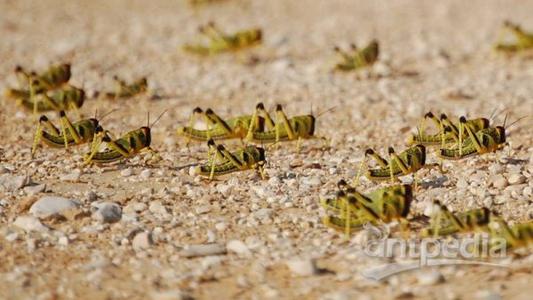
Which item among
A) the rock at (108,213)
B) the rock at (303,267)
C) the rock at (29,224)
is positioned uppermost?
the rock at (108,213)

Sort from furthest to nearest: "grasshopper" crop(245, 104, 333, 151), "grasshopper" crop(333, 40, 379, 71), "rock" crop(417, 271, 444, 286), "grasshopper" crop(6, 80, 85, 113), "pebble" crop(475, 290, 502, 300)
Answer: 1. "grasshopper" crop(333, 40, 379, 71)
2. "grasshopper" crop(6, 80, 85, 113)
3. "grasshopper" crop(245, 104, 333, 151)
4. "rock" crop(417, 271, 444, 286)
5. "pebble" crop(475, 290, 502, 300)

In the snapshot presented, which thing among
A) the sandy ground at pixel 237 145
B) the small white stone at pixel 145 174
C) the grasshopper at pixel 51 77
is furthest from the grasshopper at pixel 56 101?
the small white stone at pixel 145 174

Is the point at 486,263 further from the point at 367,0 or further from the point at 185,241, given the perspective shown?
the point at 367,0

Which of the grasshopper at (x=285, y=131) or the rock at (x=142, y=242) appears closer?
the rock at (x=142, y=242)

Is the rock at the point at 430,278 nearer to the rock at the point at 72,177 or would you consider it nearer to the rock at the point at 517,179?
the rock at the point at 517,179

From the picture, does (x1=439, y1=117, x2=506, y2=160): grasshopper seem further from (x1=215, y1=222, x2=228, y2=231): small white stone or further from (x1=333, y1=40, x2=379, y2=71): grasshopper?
(x1=333, y1=40, x2=379, y2=71): grasshopper

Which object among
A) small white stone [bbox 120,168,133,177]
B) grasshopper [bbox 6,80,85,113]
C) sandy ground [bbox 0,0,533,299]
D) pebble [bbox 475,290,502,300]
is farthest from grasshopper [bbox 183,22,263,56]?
pebble [bbox 475,290,502,300]
